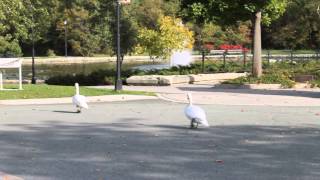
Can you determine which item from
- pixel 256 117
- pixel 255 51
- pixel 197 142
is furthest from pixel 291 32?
pixel 197 142

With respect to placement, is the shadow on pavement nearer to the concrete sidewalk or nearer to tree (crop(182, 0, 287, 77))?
the concrete sidewalk

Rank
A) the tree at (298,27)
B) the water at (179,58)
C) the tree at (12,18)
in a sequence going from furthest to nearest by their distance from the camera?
the tree at (298,27)
the water at (179,58)
the tree at (12,18)

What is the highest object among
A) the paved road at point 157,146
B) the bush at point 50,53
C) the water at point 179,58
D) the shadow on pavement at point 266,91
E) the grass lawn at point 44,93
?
the bush at point 50,53

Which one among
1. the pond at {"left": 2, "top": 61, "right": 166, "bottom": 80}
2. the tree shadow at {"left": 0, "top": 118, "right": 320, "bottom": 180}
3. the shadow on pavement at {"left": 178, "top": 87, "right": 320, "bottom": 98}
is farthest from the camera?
the pond at {"left": 2, "top": 61, "right": 166, "bottom": 80}

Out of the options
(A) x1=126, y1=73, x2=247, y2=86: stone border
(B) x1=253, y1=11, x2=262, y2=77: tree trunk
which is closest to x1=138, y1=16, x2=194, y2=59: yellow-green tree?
(A) x1=126, y1=73, x2=247, y2=86: stone border

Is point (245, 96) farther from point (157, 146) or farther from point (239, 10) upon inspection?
point (157, 146)

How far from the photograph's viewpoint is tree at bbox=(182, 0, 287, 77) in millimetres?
26219

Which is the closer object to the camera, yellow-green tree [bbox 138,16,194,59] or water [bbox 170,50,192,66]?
yellow-green tree [bbox 138,16,194,59]

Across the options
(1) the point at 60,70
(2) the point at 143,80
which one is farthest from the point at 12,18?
(1) the point at 60,70

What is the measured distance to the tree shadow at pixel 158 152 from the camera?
7570 millimetres

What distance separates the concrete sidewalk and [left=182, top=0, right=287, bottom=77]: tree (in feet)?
9.76

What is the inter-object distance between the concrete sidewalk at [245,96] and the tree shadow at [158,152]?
23.0 ft

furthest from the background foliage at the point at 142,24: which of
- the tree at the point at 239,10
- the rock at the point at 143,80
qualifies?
the rock at the point at 143,80

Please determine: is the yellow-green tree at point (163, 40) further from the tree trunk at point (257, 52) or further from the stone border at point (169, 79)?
the tree trunk at point (257, 52)
